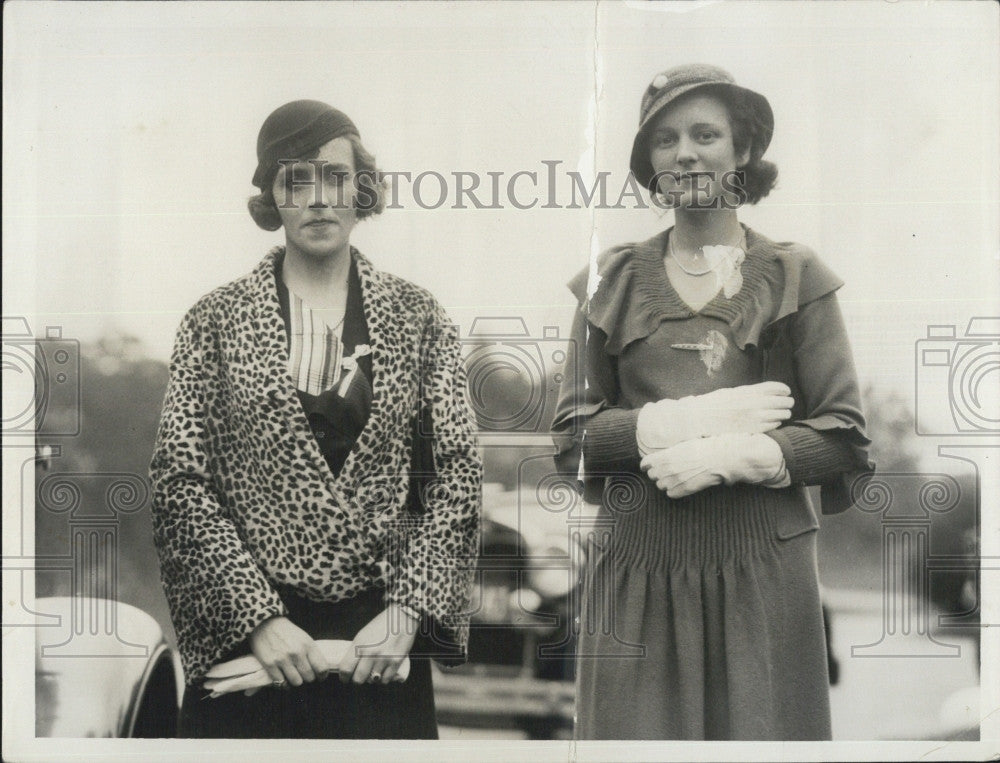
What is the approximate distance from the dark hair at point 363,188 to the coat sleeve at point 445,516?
0.32 metres

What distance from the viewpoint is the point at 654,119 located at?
2.72 metres

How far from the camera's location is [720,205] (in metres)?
2.73

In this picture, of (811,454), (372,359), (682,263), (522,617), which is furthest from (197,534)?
(811,454)

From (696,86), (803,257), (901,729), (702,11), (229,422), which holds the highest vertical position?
(702,11)

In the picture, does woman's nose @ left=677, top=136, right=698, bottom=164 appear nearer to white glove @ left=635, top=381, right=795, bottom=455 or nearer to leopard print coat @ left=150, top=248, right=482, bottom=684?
white glove @ left=635, top=381, right=795, bottom=455

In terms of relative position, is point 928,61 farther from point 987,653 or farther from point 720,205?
point 987,653

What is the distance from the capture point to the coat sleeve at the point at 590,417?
8.83 feet

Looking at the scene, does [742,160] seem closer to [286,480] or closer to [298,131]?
[298,131]

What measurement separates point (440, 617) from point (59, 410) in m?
1.17

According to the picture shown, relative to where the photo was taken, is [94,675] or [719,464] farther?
[94,675]

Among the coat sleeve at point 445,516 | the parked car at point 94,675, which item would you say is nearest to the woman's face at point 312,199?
the coat sleeve at point 445,516

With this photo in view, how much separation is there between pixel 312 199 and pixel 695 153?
3.33 feet

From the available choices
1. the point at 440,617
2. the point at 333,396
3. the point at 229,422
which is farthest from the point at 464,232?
the point at 440,617

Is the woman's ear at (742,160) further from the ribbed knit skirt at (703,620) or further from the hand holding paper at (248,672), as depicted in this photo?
the hand holding paper at (248,672)
